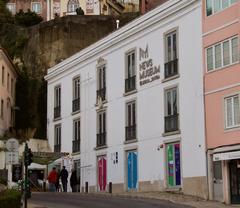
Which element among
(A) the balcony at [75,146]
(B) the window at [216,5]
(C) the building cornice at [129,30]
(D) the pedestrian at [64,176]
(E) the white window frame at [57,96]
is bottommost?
(D) the pedestrian at [64,176]

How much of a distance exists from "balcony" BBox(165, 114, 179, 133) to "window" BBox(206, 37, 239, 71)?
381 centimetres

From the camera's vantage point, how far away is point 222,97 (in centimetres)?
2914

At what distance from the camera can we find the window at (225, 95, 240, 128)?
92.5 feet

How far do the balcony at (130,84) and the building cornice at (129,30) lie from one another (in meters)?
2.56

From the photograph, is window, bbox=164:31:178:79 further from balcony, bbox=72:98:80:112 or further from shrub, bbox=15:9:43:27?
shrub, bbox=15:9:43:27

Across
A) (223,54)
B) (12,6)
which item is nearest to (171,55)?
(223,54)

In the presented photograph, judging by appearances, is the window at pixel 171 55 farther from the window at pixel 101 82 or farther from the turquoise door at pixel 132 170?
the window at pixel 101 82

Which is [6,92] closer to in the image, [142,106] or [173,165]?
[142,106]

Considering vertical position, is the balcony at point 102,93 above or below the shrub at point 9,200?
above

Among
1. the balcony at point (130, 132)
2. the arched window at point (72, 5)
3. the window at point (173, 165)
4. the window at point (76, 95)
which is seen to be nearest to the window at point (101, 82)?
the window at point (76, 95)

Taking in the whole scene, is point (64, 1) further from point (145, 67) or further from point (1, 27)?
point (145, 67)

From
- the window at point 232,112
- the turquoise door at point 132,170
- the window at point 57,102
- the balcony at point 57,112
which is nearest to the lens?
the window at point 232,112

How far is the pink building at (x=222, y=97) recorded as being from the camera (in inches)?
1114

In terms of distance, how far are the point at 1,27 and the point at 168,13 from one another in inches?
1482
